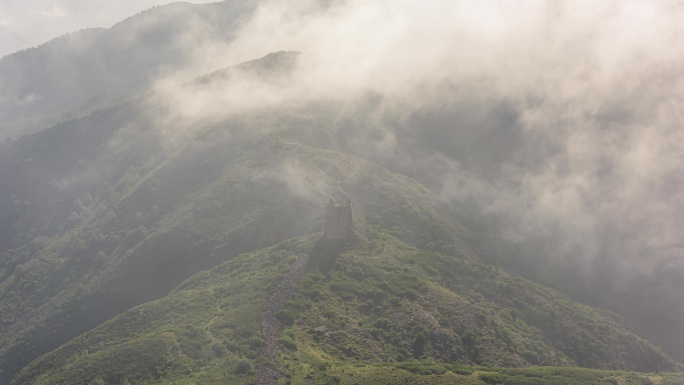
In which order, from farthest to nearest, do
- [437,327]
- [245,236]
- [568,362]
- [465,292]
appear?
1. [245,236]
2. [465,292]
3. [568,362]
4. [437,327]

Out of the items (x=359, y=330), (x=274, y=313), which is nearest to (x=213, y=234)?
(x=274, y=313)

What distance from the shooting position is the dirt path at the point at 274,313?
93.1 meters

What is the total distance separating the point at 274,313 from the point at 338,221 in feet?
111

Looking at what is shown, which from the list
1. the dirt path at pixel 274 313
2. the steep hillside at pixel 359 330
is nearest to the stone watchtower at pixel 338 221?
the steep hillside at pixel 359 330

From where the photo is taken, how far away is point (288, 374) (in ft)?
306

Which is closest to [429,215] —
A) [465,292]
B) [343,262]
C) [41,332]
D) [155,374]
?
[465,292]

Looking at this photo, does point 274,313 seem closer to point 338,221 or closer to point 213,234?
point 338,221

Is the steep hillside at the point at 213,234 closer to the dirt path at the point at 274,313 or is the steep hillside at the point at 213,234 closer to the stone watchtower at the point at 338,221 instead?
the stone watchtower at the point at 338,221

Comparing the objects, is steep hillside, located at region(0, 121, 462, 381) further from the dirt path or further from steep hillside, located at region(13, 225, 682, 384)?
the dirt path

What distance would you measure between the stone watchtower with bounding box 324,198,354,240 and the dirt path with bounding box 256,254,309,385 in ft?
29.2

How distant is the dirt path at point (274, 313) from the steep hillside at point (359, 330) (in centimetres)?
103

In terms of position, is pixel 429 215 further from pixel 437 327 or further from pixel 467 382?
pixel 467 382

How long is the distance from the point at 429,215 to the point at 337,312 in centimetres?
7381

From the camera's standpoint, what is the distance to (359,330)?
377ft
